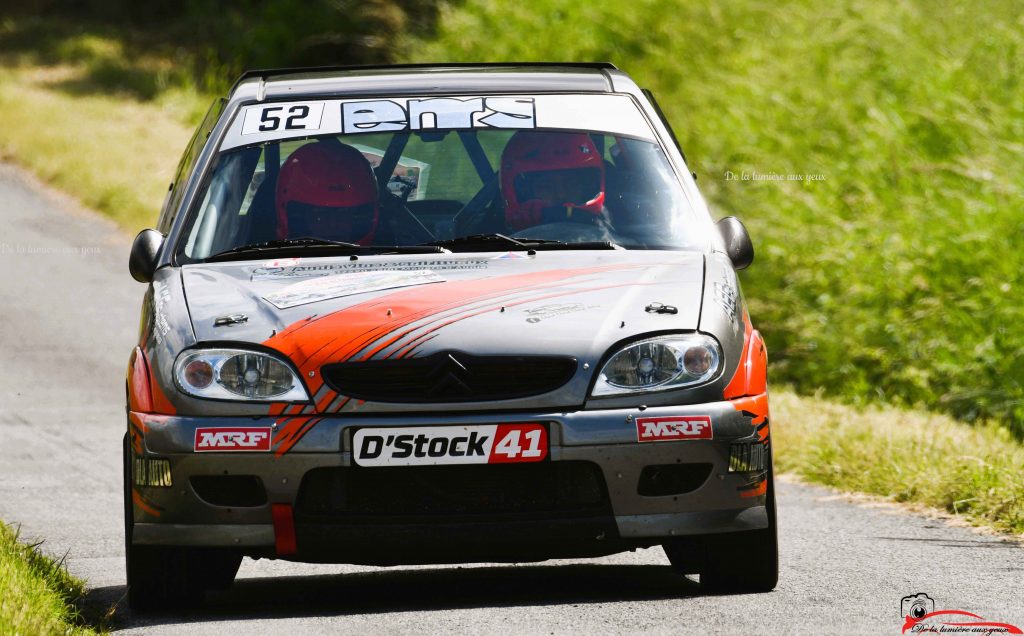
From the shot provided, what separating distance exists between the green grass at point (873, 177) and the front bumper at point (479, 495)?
19.4 feet

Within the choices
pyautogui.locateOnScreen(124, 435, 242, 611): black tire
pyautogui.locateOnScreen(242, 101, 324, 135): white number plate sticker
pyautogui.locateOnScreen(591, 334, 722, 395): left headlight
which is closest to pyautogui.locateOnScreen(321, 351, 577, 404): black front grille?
pyautogui.locateOnScreen(591, 334, 722, 395): left headlight

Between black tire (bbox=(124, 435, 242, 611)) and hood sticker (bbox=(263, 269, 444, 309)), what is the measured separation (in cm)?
71

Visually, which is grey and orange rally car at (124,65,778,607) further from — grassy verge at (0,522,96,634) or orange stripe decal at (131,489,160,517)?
grassy verge at (0,522,96,634)

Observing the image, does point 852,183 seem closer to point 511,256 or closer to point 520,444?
point 511,256

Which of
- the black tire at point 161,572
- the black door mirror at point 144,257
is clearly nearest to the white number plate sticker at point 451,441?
the black tire at point 161,572

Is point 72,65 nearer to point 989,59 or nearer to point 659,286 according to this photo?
point 989,59

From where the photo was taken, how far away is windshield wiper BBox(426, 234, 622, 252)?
5.61 m

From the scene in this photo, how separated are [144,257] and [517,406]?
1.65 meters

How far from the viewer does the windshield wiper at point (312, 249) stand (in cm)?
560

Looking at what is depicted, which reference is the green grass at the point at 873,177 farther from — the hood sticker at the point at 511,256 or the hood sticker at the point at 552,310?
the hood sticker at the point at 552,310

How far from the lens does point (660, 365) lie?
4891 millimetres

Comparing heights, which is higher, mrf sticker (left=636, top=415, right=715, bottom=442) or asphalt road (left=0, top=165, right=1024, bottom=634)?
mrf sticker (left=636, top=415, right=715, bottom=442)

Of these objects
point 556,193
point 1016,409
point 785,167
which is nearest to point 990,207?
point 1016,409

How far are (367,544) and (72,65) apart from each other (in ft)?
82.7
